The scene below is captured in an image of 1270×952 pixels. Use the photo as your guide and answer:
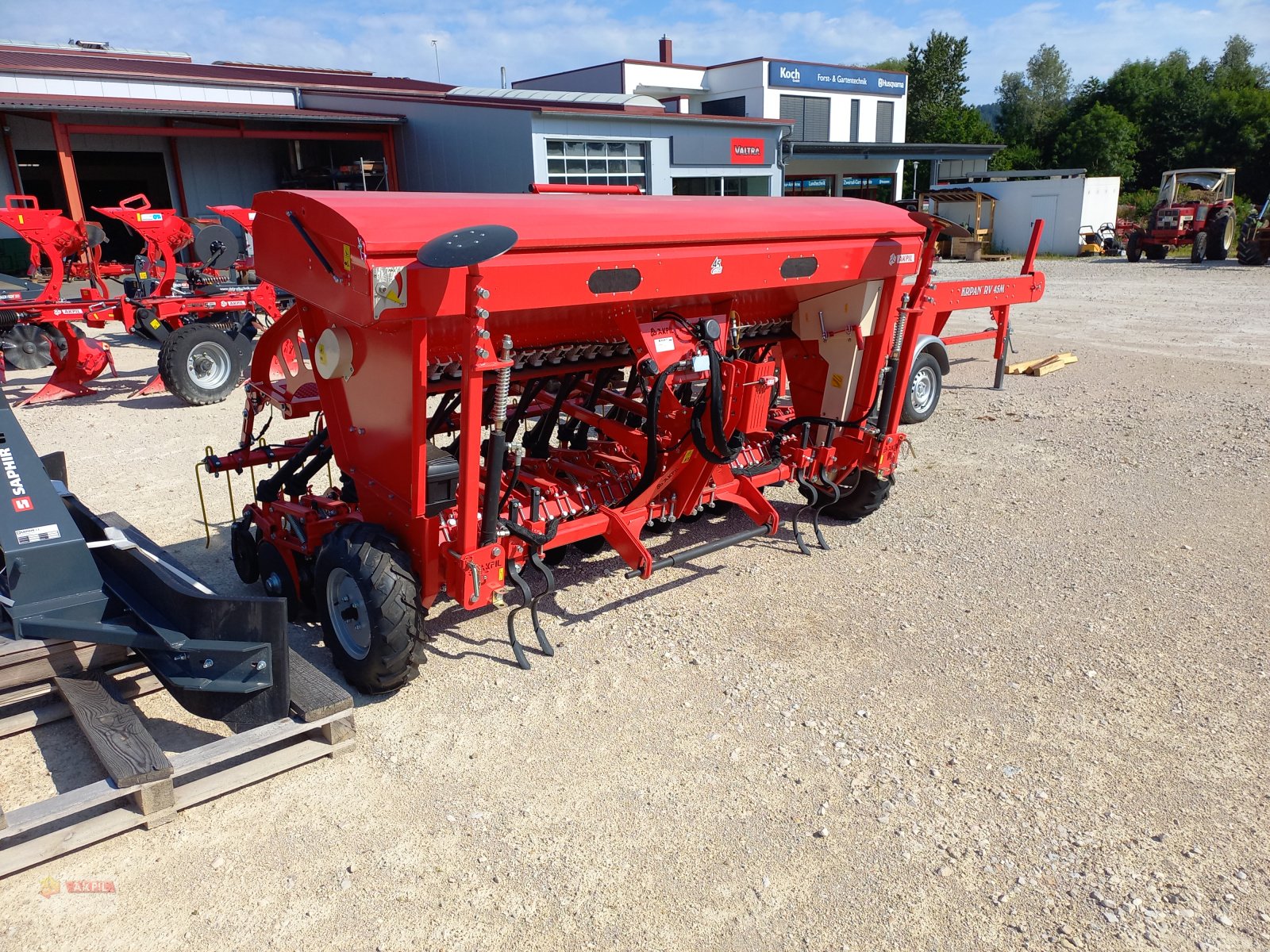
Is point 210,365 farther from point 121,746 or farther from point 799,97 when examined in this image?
point 799,97

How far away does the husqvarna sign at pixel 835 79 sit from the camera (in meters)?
35.4

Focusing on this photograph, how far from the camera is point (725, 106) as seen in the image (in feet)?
122

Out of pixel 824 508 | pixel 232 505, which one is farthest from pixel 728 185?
pixel 232 505

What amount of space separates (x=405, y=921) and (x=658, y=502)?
7.88 ft

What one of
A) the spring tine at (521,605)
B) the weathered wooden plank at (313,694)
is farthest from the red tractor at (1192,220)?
the weathered wooden plank at (313,694)

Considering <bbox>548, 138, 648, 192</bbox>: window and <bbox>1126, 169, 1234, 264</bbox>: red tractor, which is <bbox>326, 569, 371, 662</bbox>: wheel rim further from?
<bbox>1126, 169, 1234, 264</bbox>: red tractor

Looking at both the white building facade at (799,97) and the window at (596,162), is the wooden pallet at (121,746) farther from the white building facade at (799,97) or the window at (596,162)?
the white building facade at (799,97)

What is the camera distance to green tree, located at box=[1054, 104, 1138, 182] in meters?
43.0

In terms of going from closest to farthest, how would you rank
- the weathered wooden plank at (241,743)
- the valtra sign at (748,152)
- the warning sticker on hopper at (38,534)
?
the weathered wooden plank at (241,743) < the warning sticker on hopper at (38,534) < the valtra sign at (748,152)

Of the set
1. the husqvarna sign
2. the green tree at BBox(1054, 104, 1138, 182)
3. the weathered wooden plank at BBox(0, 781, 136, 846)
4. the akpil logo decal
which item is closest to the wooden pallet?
the weathered wooden plank at BBox(0, 781, 136, 846)

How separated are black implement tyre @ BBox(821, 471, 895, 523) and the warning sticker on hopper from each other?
3.96m

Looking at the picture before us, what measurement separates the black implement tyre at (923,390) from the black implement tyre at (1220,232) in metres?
19.5

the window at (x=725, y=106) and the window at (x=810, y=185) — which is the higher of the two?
the window at (x=725, y=106)

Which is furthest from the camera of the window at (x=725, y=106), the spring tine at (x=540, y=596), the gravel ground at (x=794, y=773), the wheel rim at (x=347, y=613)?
the window at (x=725, y=106)
